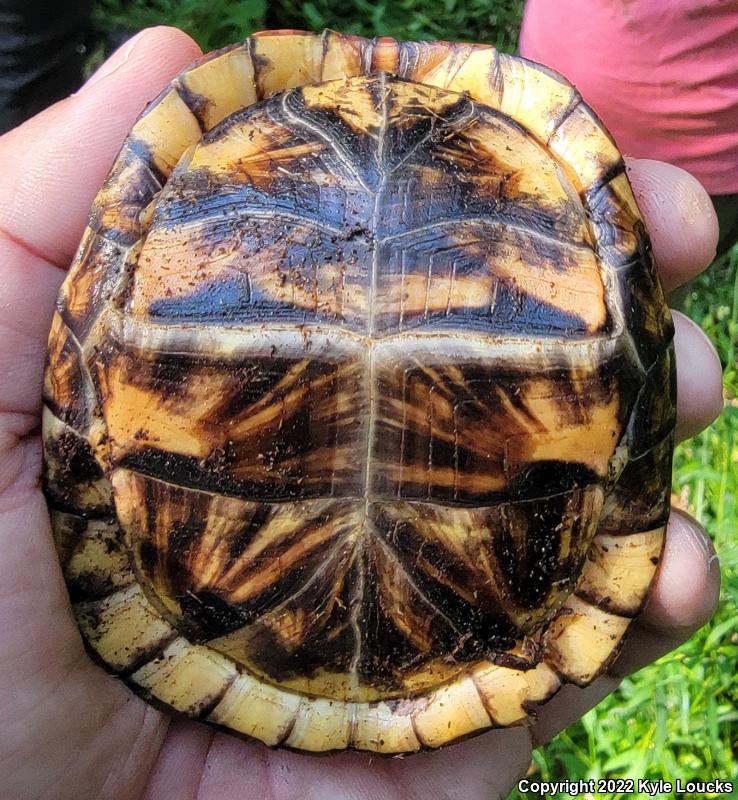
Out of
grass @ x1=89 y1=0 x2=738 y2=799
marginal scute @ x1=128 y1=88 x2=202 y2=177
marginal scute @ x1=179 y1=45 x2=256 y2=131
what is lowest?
grass @ x1=89 y1=0 x2=738 y2=799

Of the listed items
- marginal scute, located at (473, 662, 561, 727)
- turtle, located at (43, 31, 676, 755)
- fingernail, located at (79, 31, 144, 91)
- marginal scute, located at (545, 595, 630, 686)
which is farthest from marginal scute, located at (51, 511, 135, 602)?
fingernail, located at (79, 31, 144, 91)

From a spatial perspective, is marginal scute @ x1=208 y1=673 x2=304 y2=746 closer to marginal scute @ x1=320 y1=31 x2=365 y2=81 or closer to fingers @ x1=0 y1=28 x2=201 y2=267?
fingers @ x1=0 y1=28 x2=201 y2=267

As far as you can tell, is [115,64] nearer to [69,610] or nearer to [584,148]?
[584,148]

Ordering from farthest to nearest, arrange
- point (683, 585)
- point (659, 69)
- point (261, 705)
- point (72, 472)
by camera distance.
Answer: point (659, 69)
point (683, 585)
point (261, 705)
point (72, 472)

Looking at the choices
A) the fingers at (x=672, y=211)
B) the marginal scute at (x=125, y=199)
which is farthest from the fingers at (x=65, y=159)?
the fingers at (x=672, y=211)

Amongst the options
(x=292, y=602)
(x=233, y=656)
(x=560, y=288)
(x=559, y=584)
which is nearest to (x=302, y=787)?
(x=233, y=656)

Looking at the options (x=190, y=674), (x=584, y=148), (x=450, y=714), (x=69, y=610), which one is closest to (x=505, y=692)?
(x=450, y=714)
